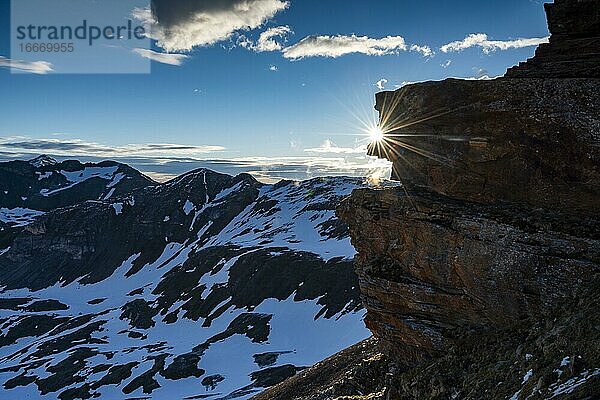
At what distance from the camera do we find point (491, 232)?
17344 mm

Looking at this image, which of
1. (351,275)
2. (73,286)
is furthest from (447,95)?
(73,286)

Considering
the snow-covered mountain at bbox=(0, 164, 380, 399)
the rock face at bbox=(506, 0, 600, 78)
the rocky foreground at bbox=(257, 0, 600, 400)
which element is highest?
the rock face at bbox=(506, 0, 600, 78)

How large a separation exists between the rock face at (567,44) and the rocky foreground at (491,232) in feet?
0.19

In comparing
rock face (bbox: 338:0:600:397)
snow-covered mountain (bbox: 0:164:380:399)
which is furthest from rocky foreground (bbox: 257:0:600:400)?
snow-covered mountain (bbox: 0:164:380:399)

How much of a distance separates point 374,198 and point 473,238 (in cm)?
663

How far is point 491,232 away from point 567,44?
10.6 meters

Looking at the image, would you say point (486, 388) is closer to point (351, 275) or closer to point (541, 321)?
point (541, 321)

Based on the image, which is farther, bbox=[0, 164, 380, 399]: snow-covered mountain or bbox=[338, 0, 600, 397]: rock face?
bbox=[0, 164, 380, 399]: snow-covered mountain

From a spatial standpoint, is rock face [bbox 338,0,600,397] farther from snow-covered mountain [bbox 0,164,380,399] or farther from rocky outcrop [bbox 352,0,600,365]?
snow-covered mountain [bbox 0,164,380,399]

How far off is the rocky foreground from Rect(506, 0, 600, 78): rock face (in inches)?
2.3

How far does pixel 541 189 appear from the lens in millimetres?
17859

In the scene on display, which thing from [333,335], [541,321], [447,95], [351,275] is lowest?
[333,335]

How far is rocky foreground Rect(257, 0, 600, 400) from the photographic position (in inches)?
580

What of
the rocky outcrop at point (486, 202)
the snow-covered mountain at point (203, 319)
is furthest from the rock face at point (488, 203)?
the snow-covered mountain at point (203, 319)
